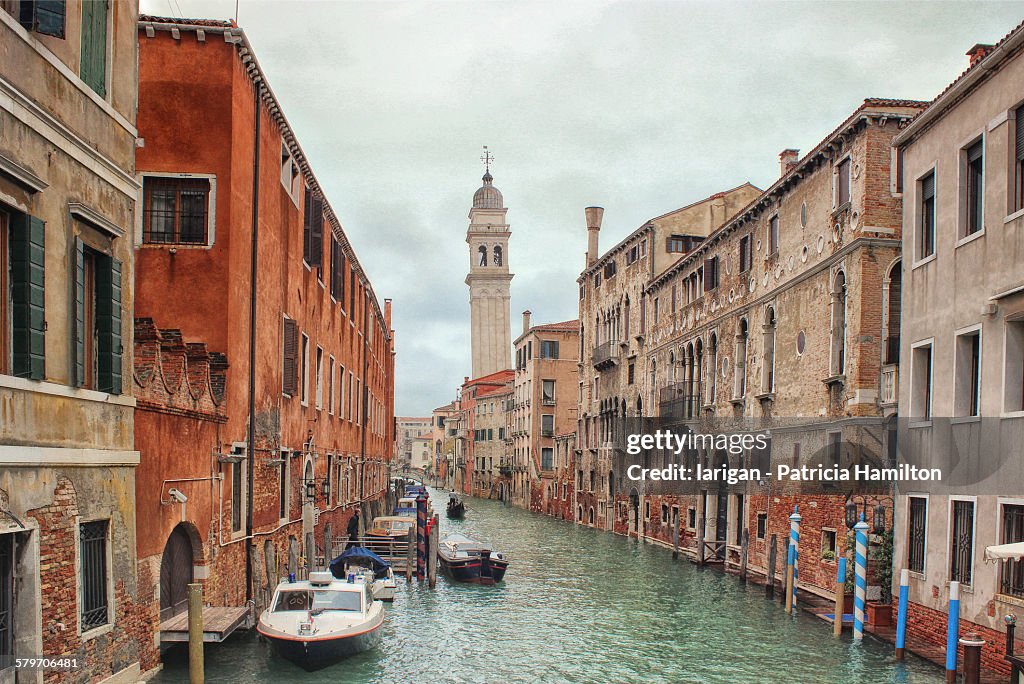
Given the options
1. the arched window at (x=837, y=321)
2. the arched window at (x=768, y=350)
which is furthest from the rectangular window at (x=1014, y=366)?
the arched window at (x=768, y=350)

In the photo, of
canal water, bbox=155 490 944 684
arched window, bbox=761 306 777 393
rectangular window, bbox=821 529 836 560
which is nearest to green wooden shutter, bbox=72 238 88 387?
canal water, bbox=155 490 944 684

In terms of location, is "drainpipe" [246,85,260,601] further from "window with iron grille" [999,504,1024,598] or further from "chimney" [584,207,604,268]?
"chimney" [584,207,604,268]

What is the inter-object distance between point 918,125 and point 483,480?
64015 millimetres

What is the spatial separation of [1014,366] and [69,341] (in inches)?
398

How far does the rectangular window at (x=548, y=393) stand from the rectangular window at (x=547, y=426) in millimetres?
753

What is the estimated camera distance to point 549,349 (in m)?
57.4

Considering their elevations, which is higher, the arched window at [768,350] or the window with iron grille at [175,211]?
the window with iron grille at [175,211]

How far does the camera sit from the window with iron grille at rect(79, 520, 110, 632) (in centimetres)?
892

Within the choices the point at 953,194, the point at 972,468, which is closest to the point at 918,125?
the point at 953,194

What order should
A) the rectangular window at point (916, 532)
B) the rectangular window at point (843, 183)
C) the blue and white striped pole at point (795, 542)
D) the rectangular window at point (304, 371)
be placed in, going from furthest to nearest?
the rectangular window at point (304, 371), the rectangular window at point (843, 183), the blue and white striped pole at point (795, 542), the rectangular window at point (916, 532)

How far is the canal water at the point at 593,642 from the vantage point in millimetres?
14109

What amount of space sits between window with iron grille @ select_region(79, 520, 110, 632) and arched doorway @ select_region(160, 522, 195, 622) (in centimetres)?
329

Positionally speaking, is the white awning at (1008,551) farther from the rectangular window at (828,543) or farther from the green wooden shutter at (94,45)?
the green wooden shutter at (94,45)

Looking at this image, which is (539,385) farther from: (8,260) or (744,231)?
(8,260)
